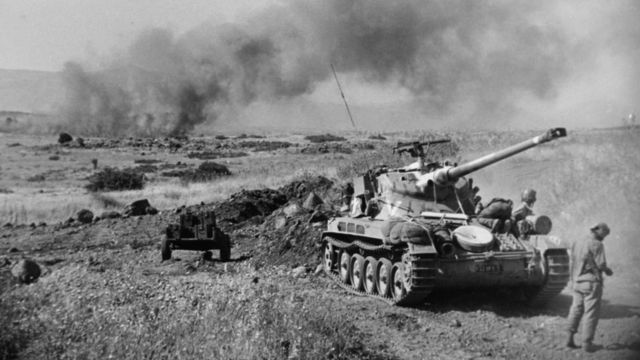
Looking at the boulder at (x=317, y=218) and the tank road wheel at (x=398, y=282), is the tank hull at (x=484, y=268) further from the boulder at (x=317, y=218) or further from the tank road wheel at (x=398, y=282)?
the boulder at (x=317, y=218)

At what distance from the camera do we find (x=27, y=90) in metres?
155

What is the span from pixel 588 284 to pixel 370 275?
4.88m

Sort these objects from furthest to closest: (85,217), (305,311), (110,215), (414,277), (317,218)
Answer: (110,215) → (85,217) → (317,218) → (414,277) → (305,311)

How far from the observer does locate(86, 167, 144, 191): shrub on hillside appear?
35156mm

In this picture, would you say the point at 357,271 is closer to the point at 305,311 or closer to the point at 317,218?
the point at 305,311

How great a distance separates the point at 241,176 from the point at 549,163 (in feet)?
56.7

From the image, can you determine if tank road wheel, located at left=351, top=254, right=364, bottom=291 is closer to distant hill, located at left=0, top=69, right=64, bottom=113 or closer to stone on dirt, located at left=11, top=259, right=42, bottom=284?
stone on dirt, located at left=11, top=259, right=42, bottom=284

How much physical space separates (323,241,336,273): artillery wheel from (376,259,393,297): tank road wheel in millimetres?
2604

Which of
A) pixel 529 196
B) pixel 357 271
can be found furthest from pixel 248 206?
pixel 529 196

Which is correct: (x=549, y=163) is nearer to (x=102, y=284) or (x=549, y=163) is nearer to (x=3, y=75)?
(x=102, y=284)

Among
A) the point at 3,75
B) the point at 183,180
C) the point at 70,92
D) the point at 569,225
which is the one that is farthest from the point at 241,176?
the point at 3,75

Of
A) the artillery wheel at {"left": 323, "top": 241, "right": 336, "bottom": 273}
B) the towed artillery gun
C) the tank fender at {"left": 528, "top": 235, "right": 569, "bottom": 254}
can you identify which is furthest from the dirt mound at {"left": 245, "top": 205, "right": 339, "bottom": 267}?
the tank fender at {"left": 528, "top": 235, "right": 569, "bottom": 254}

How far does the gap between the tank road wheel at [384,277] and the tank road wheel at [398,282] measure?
0.08 metres

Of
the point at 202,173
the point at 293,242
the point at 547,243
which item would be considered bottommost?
the point at 293,242
